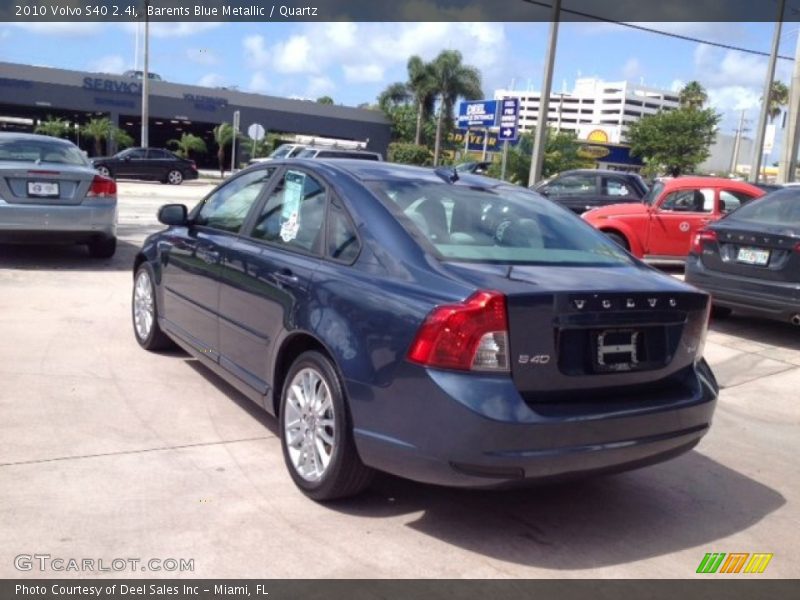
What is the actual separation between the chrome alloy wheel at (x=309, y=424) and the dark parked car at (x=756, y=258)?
552 centimetres

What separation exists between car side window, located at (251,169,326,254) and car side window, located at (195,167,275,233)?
0.25 meters

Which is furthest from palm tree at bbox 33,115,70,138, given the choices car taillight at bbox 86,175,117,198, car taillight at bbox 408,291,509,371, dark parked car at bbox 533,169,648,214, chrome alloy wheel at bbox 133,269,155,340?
car taillight at bbox 408,291,509,371

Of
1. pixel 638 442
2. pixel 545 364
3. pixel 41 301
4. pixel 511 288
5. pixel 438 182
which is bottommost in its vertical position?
pixel 41 301

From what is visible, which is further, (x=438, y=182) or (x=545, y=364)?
(x=438, y=182)

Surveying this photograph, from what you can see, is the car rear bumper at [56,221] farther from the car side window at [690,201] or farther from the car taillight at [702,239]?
the car side window at [690,201]

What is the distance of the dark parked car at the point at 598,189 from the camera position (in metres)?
15.7

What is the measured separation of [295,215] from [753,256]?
5.40m

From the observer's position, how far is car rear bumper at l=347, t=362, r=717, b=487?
327 centimetres

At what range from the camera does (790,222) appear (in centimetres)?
813

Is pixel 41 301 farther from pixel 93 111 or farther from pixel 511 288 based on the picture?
pixel 93 111

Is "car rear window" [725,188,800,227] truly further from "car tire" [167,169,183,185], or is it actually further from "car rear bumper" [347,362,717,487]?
"car tire" [167,169,183,185]
